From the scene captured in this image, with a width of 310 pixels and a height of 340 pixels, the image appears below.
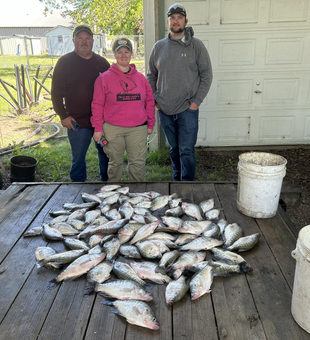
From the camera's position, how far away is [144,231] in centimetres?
233

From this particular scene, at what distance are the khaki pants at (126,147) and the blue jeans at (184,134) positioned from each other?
1.56ft

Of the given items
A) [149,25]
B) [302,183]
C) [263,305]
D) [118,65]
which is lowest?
[302,183]

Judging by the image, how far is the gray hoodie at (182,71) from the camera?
3648 millimetres

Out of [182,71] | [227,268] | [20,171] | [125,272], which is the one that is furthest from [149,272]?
[20,171]

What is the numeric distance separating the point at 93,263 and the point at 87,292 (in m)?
0.22

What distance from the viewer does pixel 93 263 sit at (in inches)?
79.2

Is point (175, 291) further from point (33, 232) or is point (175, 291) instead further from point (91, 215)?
point (33, 232)

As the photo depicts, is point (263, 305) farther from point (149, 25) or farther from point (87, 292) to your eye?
point (149, 25)

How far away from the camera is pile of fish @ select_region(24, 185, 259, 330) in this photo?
1800 millimetres

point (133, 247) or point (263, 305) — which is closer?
point (263, 305)

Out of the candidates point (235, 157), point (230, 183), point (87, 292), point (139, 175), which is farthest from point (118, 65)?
point (235, 157)

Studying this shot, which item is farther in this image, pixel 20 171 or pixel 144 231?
pixel 20 171

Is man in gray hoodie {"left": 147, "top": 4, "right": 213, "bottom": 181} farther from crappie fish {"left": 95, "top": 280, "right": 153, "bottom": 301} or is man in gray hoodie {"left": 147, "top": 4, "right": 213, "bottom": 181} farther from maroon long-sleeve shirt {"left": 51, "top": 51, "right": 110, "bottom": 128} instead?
crappie fish {"left": 95, "top": 280, "right": 153, "bottom": 301}

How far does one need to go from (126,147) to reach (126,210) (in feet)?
3.78
